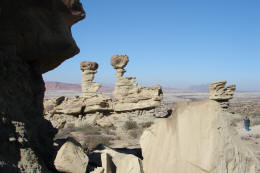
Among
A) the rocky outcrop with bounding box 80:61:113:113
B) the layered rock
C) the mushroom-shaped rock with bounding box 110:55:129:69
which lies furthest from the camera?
the mushroom-shaped rock with bounding box 110:55:129:69

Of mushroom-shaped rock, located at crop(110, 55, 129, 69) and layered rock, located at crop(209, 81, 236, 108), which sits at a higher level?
mushroom-shaped rock, located at crop(110, 55, 129, 69)

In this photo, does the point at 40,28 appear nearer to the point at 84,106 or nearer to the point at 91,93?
the point at 84,106

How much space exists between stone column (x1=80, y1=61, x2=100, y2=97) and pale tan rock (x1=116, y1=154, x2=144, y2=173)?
1291 centimetres

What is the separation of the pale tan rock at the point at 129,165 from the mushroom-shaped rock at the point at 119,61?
12437 millimetres

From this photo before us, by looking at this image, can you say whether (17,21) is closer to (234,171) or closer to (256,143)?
(234,171)

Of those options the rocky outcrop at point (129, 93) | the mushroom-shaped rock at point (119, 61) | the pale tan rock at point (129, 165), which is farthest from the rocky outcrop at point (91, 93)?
the pale tan rock at point (129, 165)

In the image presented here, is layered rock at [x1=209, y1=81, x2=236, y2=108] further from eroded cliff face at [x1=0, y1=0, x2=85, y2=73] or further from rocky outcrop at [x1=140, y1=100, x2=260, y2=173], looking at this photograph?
rocky outcrop at [x1=140, y1=100, x2=260, y2=173]

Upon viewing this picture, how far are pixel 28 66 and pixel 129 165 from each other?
8.00ft

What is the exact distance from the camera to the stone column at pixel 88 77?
1609cm

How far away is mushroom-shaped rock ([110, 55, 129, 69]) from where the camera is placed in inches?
612

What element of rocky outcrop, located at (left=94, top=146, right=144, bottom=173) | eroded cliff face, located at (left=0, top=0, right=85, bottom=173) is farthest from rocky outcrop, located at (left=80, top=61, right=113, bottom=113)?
rocky outcrop, located at (left=94, top=146, right=144, bottom=173)

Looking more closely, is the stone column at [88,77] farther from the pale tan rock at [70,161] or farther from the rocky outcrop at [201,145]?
the rocky outcrop at [201,145]

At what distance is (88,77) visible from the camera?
53.4ft

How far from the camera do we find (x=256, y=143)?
30.8 feet
